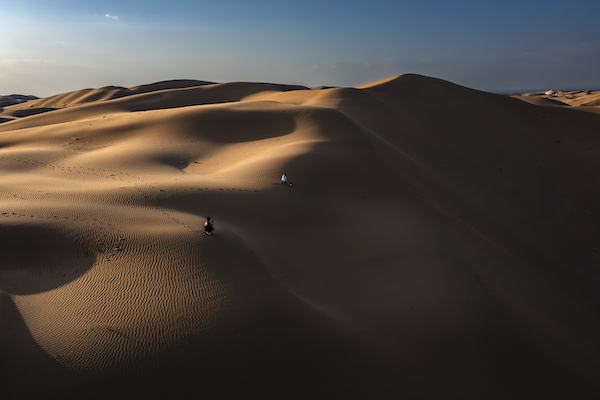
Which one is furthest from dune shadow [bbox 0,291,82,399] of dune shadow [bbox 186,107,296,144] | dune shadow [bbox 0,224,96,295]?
dune shadow [bbox 186,107,296,144]

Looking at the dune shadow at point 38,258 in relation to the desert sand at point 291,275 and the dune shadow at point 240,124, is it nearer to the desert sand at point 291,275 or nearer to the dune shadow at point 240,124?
the desert sand at point 291,275

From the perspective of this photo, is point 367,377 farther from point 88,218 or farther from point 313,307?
point 88,218

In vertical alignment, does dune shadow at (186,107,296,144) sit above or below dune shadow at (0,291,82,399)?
above

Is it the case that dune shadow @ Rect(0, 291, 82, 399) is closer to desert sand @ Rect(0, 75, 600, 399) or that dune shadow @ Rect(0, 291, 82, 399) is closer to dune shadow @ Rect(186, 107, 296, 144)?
desert sand @ Rect(0, 75, 600, 399)

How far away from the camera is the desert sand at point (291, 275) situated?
5027mm

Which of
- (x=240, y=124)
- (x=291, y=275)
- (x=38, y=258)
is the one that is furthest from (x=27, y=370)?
(x=240, y=124)

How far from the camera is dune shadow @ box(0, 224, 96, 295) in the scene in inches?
248

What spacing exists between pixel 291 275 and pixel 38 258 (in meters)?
5.03

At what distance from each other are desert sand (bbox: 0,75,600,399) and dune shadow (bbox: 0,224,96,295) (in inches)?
1.3

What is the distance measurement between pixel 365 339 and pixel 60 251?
619cm

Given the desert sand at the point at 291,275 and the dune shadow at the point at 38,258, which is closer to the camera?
the desert sand at the point at 291,275

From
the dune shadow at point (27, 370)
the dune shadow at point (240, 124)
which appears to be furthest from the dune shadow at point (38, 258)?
the dune shadow at point (240, 124)

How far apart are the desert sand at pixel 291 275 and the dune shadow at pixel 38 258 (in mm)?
34

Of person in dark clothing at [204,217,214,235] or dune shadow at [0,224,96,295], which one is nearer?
dune shadow at [0,224,96,295]
